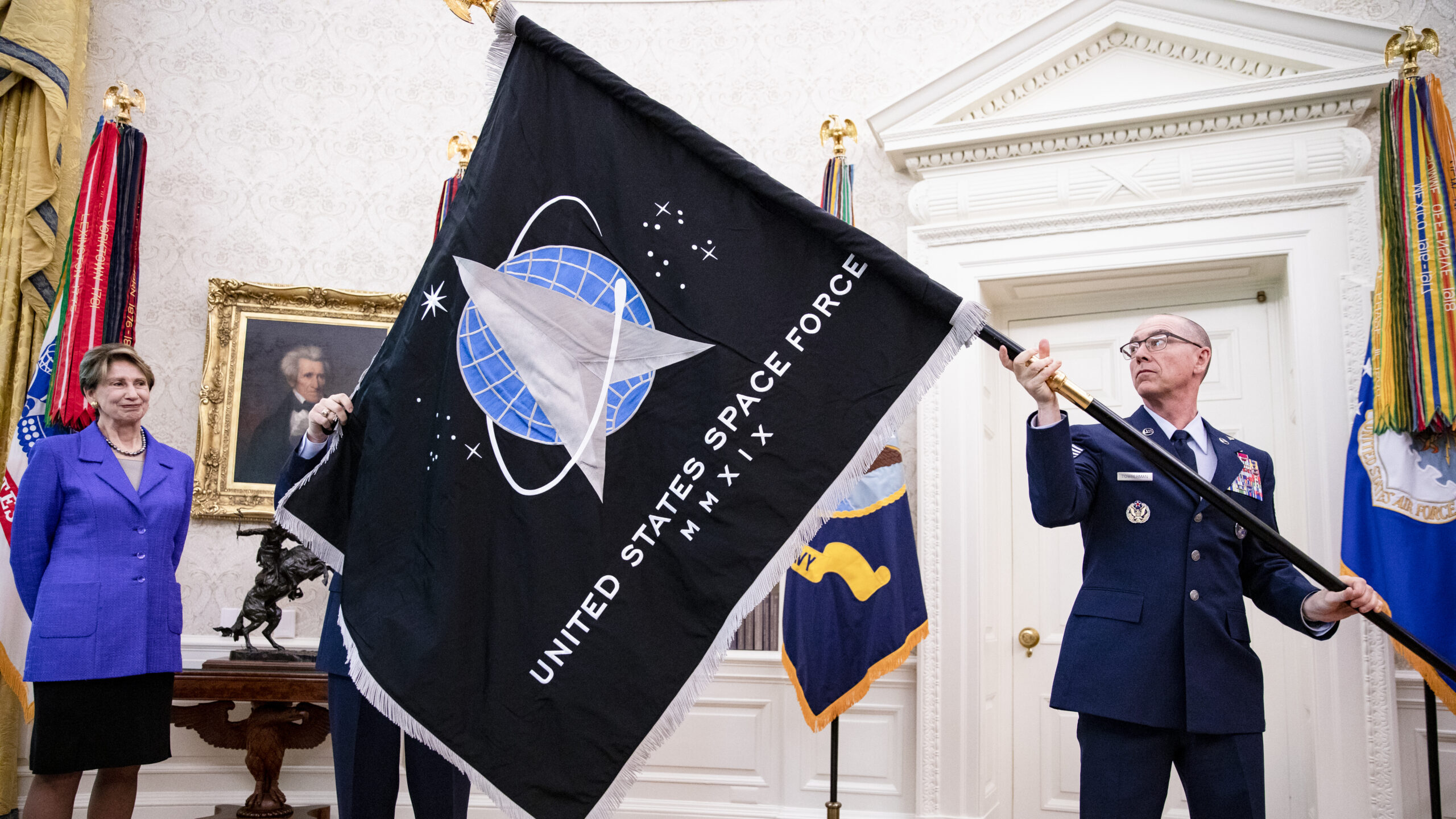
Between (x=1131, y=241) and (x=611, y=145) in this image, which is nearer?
(x=611, y=145)

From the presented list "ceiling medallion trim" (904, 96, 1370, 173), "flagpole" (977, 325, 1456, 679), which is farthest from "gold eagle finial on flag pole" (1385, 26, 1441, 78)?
"flagpole" (977, 325, 1456, 679)

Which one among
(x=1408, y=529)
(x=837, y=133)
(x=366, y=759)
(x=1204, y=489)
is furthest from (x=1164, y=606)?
(x=837, y=133)

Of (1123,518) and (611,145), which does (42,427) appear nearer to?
(611,145)

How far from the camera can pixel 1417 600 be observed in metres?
2.99

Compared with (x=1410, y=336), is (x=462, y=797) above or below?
below

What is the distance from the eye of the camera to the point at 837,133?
4.03m

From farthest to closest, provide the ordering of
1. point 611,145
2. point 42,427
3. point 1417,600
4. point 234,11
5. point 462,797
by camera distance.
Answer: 1. point 234,11
2. point 42,427
3. point 1417,600
4. point 462,797
5. point 611,145

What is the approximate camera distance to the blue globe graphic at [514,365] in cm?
171

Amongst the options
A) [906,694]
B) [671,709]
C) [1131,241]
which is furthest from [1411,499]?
[671,709]

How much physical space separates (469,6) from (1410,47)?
120 inches

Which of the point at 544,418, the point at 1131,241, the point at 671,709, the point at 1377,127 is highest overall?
the point at 1377,127

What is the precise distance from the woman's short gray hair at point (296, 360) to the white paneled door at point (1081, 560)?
2.95 meters

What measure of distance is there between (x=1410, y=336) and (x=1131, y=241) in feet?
3.28

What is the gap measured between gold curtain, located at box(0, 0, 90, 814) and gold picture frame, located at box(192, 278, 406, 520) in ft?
2.08
